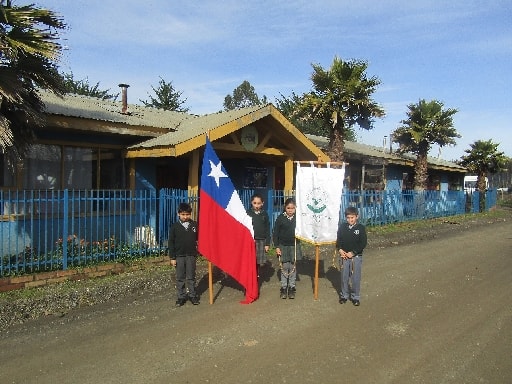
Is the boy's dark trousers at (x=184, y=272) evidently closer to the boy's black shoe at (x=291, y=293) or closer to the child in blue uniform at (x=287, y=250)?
the child in blue uniform at (x=287, y=250)

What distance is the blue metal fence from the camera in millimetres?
6902

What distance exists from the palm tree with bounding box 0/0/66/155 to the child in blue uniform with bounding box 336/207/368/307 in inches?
202

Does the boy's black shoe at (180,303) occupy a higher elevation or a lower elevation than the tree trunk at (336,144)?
lower

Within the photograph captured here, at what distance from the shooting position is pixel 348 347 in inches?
177

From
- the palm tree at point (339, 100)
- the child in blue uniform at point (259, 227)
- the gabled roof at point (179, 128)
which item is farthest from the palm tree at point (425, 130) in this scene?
the child in blue uniform at point (259, 227)

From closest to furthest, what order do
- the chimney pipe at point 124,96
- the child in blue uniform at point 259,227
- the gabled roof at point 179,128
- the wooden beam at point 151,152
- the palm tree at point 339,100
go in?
the child in blue uniform at point 259,227, the wooden beam at point 151,152, the gabled roof at point 179,128, the chimney pipe at point 124,96, the palm tree at point 339,100

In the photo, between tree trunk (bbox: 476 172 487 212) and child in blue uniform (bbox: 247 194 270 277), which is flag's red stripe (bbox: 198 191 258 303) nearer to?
child in blue uniform (bbox: 247 194 270 277)

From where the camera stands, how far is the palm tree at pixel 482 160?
80.4 feet

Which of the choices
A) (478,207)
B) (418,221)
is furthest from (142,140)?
(478,207)

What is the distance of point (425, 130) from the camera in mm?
19359

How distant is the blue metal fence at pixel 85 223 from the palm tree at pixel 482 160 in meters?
14.3

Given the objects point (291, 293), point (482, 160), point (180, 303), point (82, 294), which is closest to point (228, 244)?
point (180, 303)

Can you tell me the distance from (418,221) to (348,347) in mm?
14373

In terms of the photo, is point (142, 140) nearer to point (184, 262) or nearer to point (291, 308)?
point (184, 262)
